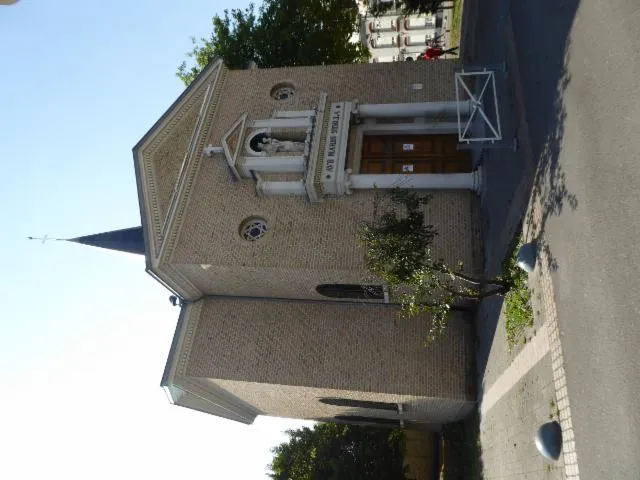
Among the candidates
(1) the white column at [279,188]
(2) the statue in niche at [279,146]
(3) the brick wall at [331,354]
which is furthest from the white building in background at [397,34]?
(3) the brick wall at [331,354]

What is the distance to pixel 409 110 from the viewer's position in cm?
1425

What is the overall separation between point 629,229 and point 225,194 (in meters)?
10.2

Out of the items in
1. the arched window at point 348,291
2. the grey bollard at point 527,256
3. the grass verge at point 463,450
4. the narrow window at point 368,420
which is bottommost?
the grass verge at point 463,450

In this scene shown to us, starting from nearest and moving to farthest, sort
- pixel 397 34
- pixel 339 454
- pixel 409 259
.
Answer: pixel 409 259
pixel 339 454
pixel 397 34

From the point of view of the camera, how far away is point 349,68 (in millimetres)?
15273

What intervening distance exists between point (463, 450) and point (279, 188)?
29.9 feet

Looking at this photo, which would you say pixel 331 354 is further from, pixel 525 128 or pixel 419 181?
pixel 525 128

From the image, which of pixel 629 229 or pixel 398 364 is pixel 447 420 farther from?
pixel 629 229

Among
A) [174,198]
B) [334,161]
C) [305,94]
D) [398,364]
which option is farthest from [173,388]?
[305,94]

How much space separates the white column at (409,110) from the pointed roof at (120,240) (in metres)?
8.25

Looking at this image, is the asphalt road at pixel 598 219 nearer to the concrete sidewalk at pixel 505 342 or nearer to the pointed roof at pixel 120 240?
the concrete sidewalk at pixel 505 342

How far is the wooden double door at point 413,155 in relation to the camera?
1384cm

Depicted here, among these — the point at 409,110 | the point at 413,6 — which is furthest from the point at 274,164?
the point at 413,6

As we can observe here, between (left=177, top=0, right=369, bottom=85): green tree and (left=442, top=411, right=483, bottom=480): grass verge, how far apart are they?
1606cm
